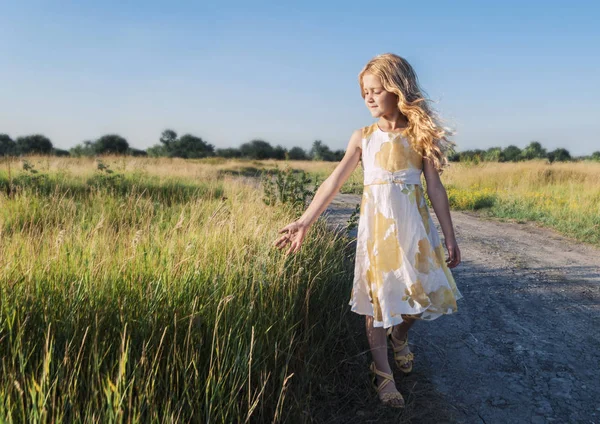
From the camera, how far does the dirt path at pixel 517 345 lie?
268 centimetres

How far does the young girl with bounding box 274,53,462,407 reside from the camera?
2566 mm

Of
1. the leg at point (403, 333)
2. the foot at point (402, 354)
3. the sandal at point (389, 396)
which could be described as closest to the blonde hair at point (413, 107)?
the leg at point (403, 333)

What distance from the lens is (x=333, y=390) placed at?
2.63 metres

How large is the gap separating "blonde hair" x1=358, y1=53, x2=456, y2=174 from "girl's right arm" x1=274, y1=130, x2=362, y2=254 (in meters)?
0.34

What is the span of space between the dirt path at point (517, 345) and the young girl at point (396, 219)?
0.58 m

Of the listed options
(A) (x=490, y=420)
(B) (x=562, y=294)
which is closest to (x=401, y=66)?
(A) (x=490, y=420)

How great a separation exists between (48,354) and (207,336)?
2.61 feet

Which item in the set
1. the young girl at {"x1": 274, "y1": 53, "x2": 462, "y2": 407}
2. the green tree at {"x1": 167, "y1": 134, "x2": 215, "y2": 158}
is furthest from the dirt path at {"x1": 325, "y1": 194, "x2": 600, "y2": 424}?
the green tree at {"x1": 167, "y1": 134, "x2": 215, "y2": 158}

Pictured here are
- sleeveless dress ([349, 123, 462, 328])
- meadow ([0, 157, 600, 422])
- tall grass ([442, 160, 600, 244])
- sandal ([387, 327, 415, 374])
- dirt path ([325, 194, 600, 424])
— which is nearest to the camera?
meadow ([0, 157, 600, 422])

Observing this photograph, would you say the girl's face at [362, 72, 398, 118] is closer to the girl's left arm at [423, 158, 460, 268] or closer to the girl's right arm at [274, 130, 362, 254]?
the girl's right arm at [274, 130, 362, 254]

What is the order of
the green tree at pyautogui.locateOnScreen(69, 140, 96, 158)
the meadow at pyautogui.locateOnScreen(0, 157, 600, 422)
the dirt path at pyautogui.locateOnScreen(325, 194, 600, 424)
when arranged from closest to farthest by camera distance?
the meadow at pyautogui.locateOnScreen(0, 157, 600, 422) → the dirt path at pyautogui.locateOnScreen(325, 194, 600, 424) → the green tree at pyautogui.locateOnScreen(69, 140, 96, 158)

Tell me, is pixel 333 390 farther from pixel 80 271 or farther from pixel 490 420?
pixel 80 271

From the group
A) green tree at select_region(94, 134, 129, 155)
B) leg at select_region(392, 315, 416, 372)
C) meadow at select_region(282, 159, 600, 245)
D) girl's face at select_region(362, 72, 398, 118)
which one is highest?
green tree at select_region(94, 134, 129, 155)

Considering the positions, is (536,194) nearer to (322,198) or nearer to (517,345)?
(517,345)
